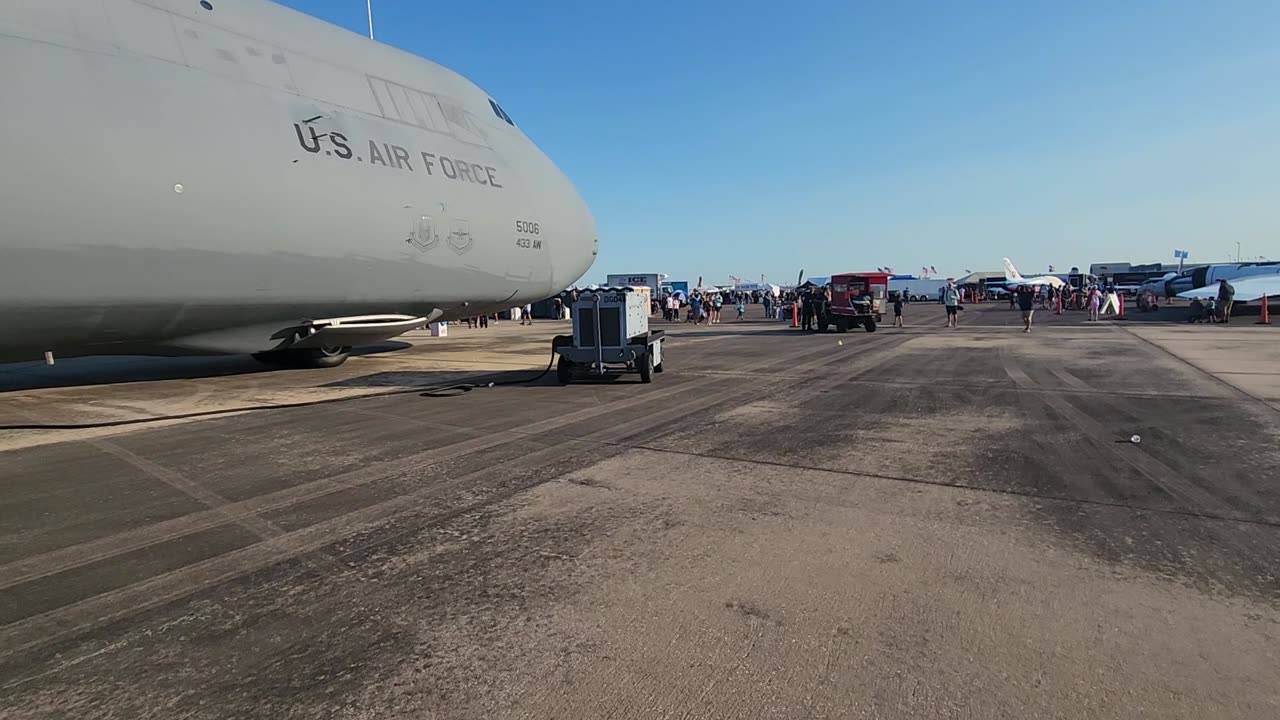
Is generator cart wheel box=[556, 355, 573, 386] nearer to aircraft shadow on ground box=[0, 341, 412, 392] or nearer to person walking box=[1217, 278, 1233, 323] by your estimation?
aircraft shadow on ground box=[0, 341, 412, 392]

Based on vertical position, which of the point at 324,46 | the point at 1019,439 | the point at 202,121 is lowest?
the point at 1019,439

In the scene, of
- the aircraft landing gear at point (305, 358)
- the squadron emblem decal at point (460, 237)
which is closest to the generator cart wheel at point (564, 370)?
the squadron emblem decal at point (460, 237)

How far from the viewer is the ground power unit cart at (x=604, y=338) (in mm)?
11047

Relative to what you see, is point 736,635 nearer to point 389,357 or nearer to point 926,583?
point 926,583

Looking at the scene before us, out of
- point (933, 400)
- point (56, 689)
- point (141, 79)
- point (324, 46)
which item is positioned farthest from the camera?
point (324, 46)

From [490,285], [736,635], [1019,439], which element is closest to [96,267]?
[490,285]

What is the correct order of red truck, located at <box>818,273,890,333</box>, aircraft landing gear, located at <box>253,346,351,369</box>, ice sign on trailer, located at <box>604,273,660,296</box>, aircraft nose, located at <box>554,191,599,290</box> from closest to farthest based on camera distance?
aircraft landing gear, located at <box>253,346,351,369</box>
aircraft nose, located at <box>554,191,599,290</box>
red truck, located at <box>818,273,890,333</box>
ice sign on trailer, located at <box>604,273,660,296</box>

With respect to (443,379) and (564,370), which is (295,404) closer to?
(443,379)

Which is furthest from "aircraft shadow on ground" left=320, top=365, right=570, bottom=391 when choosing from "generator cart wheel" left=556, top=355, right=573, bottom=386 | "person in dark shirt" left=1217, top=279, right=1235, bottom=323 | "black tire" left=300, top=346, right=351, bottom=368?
"person in dark shirt" left=1217, top=279, right=1235, bottom=323

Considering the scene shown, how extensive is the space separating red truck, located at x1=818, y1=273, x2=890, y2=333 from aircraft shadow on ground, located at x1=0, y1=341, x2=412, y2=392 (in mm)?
17778

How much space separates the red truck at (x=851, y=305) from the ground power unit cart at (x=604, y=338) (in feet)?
49.0

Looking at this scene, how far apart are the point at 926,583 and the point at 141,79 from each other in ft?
32.3

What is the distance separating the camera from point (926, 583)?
351cm

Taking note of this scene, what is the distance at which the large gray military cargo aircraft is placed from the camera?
23.7 feet
